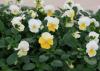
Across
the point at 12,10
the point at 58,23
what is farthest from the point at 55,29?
the point at 12,10

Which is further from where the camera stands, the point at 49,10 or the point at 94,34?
the point at 49,10

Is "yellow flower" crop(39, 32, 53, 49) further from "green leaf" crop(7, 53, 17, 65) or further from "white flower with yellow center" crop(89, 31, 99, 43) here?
"white flower with yellow center" crop(89, 31, 99, 43)

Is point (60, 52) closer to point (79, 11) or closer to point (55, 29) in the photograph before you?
point (55, 29)

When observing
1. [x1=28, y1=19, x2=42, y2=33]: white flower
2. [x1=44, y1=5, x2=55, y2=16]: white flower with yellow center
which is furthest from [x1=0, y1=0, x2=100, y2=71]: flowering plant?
[x1=44, y1=5, x2=55, y2=16]: white flower with yellow center

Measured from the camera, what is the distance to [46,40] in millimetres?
2303

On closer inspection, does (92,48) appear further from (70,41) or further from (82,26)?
(82,26)

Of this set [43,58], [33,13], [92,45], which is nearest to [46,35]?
[43,58]

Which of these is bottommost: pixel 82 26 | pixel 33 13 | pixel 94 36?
pixel 94 36

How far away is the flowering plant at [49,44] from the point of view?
2279 millimetres

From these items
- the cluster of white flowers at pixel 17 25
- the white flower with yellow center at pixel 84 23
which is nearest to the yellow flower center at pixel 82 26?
the white flower with yellow center at pixel 84 23

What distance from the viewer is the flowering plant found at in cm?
228

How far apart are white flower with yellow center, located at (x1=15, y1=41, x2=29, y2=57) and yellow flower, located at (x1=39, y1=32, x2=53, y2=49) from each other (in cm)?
8

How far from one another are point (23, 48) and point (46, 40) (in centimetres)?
13

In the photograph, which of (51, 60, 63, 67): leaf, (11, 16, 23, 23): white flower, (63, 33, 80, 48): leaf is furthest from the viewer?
(11, 16, 23, 23): white flower
